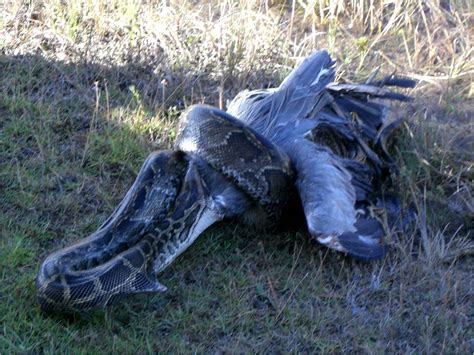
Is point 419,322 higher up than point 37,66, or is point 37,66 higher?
point 37,66

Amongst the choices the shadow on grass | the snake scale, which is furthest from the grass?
the snake scale

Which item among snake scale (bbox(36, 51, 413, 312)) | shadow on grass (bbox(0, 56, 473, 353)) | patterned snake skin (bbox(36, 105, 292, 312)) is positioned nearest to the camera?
shadow on grass (bbox(0, 56, 473, 353))

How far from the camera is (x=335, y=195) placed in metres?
5.73

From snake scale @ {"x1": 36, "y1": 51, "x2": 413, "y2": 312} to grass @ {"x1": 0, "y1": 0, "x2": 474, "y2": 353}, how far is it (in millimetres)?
177

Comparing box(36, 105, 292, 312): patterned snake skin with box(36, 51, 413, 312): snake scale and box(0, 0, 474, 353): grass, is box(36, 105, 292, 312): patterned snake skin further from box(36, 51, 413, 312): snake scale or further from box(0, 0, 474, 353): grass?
box(0, 0, 474, 353): grass

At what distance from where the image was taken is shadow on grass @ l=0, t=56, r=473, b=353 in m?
5.08

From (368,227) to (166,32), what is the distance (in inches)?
112

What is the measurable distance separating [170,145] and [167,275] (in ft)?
4.73

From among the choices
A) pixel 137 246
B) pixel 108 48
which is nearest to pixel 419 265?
pixel 137 246

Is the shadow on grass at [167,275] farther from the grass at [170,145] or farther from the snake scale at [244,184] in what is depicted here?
the snake scale at [244,184]

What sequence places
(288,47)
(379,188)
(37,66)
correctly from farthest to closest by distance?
(288,47), (37,66), (379,188)

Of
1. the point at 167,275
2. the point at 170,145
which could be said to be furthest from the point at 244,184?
the point at 170,145

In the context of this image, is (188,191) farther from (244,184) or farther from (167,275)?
(167,275)

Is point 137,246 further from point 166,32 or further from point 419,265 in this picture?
point 166,32
